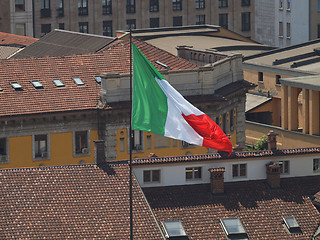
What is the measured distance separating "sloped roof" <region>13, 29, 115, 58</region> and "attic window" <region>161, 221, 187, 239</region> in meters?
51.5

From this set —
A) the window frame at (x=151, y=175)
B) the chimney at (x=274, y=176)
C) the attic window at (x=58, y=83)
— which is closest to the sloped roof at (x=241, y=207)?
the chimney at (x=274, y=176)

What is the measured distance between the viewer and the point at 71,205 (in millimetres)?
96812

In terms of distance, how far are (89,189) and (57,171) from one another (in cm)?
255

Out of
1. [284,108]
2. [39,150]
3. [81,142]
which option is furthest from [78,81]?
[284,108]

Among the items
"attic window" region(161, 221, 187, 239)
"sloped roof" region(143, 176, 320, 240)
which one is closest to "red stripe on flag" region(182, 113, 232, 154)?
"attic window" region(161, 221, 187, 239)

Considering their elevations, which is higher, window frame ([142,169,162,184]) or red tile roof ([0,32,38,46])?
red tile roof ([0,32,38,46])

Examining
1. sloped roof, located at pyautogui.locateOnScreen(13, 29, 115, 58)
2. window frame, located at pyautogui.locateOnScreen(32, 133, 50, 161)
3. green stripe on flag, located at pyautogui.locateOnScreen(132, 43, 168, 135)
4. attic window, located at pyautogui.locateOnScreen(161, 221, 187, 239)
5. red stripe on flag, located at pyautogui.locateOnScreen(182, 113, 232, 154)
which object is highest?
green stripe on flag, located at pyautogui.locateOnScreen(132, 43, 168, 135)

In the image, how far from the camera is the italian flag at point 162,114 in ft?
282

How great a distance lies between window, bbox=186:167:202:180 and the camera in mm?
103062

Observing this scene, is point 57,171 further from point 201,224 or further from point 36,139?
point 36,139

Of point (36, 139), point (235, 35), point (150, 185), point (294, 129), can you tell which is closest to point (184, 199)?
point (150, 185)

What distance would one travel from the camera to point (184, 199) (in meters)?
101

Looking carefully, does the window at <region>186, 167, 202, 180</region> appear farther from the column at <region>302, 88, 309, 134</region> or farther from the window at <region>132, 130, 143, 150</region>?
the column at <region>302, 88, 309, 134</region>

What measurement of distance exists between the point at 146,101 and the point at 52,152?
40225 millimetres
